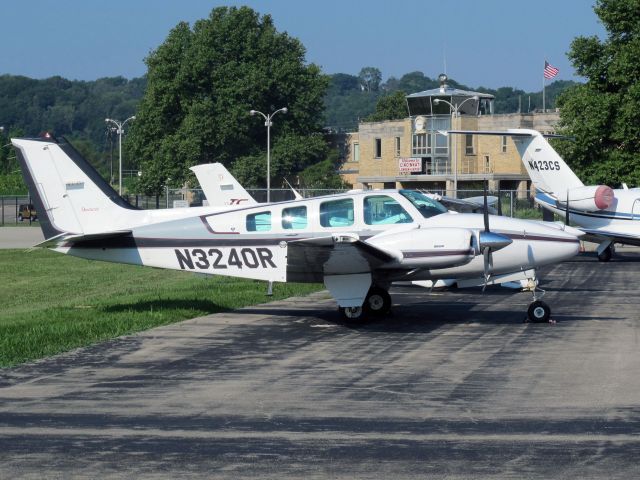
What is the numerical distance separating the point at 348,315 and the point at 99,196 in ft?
17.5

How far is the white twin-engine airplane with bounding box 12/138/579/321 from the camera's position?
18.4 m

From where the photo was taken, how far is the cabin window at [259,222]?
19.7 metres

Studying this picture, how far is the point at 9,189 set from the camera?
374 ft

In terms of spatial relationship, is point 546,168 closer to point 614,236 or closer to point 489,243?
point 614,236

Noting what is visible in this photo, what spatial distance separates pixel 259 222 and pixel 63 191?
3770 millimetres

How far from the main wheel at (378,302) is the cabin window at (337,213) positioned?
1.50 meters

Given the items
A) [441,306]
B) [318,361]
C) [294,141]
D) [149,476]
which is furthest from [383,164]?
[149,476]

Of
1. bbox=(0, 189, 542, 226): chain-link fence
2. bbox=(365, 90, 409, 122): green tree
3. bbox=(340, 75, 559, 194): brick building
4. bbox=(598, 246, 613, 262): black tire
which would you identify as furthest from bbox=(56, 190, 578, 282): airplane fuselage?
bbox=(365, 90, 409, 122): green tree

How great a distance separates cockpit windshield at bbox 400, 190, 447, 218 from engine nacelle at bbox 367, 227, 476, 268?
2.69 ft

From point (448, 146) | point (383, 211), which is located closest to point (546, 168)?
point (383, 211)

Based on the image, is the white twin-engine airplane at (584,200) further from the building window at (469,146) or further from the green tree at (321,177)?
the green tree at (321,177)

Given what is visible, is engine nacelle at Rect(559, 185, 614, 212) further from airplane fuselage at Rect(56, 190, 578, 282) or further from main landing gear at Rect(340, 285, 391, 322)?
main landing gear at Rect(340, 285, 391, 322)

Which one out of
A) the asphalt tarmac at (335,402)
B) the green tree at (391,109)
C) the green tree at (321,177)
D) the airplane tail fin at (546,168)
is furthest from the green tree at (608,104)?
the green tree at (391,109)

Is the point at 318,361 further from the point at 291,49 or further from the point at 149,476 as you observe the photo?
the point at 291,49
